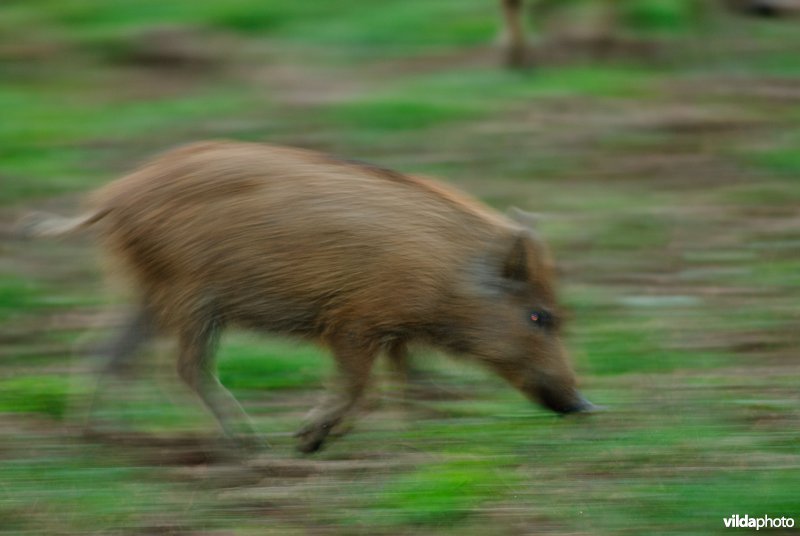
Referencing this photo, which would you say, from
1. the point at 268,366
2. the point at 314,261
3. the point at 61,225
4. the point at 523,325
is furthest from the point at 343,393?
the point at 61,225

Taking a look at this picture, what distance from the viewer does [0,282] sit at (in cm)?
609

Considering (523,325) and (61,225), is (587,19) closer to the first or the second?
(523,325)

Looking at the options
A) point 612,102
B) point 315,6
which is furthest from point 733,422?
point 315,6

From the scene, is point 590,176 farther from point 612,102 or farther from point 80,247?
point 80,247

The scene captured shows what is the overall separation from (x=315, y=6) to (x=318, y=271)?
23.4 ft

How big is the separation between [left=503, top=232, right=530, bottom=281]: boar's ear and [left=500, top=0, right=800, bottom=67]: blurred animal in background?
508 centimetres

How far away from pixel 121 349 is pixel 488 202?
280cm

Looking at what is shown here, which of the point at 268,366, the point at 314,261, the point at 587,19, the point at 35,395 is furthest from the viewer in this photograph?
the point at 587,19

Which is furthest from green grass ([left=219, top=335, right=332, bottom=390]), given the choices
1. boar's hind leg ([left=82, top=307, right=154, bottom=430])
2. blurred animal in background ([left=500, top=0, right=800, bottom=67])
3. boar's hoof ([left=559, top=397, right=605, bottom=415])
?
blurred animal in background ([left=500, top=0, right=800, bottom=67])

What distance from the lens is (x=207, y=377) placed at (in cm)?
454

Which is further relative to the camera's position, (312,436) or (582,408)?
(582,408)

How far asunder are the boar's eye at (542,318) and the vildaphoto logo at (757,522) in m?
1.09

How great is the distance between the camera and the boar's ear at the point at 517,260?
4523 mm

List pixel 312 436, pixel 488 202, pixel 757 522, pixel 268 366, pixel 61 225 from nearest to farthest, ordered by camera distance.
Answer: pixel 757 522 → pixel 312 436 → pixel 61 225 → pixel 268 366 → pixel 488 202
